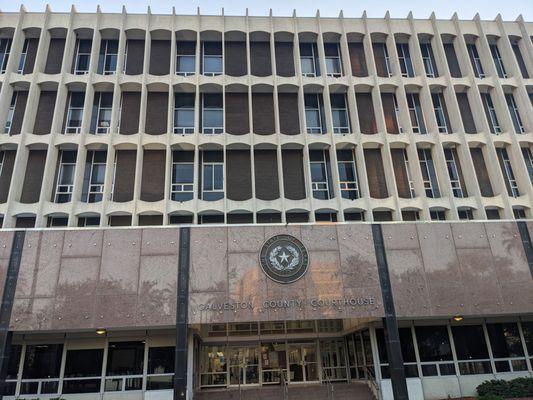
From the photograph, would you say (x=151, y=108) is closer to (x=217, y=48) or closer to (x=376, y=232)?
(x=217, y=48)

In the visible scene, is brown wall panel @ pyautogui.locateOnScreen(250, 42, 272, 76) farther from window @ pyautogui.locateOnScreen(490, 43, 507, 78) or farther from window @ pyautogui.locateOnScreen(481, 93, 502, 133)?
window @ pyautogui.locateOnScreen(490, 43, 507, 78)

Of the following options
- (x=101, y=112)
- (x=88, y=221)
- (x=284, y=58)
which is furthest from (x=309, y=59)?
(x=88, y=221)

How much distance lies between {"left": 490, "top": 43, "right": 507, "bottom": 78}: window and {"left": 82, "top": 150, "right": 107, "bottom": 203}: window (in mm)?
25450

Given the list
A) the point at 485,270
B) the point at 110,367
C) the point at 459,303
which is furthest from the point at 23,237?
the point at 485,270

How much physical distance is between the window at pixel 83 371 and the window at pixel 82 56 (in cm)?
1615

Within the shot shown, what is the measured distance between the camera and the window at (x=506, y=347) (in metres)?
21.4

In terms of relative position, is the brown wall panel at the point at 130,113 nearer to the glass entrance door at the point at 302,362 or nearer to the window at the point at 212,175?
the window at the point at 212,175

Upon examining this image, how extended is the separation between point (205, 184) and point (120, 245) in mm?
6405

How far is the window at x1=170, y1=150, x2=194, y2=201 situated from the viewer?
934 inches

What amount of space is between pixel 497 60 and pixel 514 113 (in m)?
3.91

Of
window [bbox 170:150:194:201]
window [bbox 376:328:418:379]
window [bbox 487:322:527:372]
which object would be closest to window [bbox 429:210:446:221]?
window [bbox 487:322:527:372]

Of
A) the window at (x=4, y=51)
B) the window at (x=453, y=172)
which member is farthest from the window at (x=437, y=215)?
the window at (x=4, y=51)

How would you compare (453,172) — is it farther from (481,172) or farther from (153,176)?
(153,176)

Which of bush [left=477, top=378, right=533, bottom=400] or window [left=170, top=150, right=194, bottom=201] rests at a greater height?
window [left=170, top=150, right=194, bottom=201]
